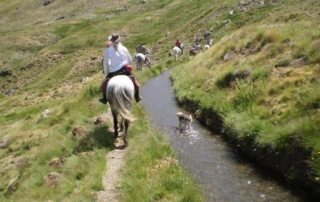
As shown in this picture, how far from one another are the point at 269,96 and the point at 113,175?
7.87m

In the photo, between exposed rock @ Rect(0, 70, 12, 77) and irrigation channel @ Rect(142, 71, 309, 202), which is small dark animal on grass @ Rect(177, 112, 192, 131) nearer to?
irrigation channel @ Rect(142, 71, 309, 202)

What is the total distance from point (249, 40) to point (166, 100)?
20.4 ft

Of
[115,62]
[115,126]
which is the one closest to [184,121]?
[115,126]

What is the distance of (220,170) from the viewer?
17594 mm

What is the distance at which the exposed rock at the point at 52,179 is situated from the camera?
18156 millimetres

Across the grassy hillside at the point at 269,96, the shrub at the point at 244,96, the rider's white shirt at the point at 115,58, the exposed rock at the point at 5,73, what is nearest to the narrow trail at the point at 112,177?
the rider's white shirt at the point at 115,58

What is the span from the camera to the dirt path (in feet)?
48.9

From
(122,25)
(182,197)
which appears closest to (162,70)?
(182,197)

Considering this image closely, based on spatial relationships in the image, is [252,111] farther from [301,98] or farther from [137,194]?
[137,194]

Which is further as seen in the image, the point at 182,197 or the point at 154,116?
the point at 154,116

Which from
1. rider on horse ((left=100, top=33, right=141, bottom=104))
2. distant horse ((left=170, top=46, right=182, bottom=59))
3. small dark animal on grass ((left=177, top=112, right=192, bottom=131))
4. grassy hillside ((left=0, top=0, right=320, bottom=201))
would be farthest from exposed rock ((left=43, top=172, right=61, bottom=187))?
distant horse ((left=170, top=46, right=182, bottom=59))

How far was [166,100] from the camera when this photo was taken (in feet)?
110

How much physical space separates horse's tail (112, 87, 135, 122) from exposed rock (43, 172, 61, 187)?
314 cm

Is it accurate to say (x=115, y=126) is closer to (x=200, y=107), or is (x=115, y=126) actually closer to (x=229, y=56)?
(x=200, y=107)
